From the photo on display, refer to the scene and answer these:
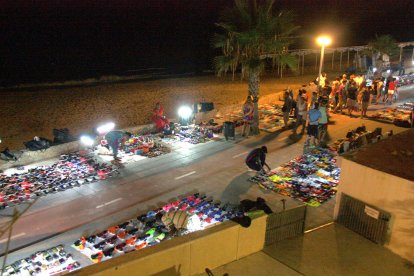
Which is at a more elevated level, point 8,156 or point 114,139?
point 114,139

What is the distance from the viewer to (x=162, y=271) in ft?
19.3

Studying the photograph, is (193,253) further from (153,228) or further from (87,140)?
(87,140)

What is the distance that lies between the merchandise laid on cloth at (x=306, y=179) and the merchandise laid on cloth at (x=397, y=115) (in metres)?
5.29

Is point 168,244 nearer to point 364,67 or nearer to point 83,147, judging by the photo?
point 83,147

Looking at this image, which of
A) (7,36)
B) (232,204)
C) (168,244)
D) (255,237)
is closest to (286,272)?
(255,237)

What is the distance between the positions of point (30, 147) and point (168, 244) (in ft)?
30.4

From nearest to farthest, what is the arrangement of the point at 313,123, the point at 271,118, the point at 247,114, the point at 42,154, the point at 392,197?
the point at 392,197 < the point at 42,154 < the point at 313,123 < the point at 247,114 < the point at 271,118

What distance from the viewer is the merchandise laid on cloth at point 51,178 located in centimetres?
1102

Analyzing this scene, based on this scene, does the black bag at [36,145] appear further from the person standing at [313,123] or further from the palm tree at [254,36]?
the person standing at [313,123]

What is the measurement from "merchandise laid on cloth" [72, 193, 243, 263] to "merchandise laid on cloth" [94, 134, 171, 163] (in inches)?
160

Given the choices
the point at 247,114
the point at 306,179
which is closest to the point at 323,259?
the point at 306,179

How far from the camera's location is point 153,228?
9.27m

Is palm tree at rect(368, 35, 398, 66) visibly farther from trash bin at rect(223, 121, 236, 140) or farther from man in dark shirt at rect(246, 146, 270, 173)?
man in dark shirt at rect(246, 146, 270, 173)

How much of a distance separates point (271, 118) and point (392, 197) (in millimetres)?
11984
